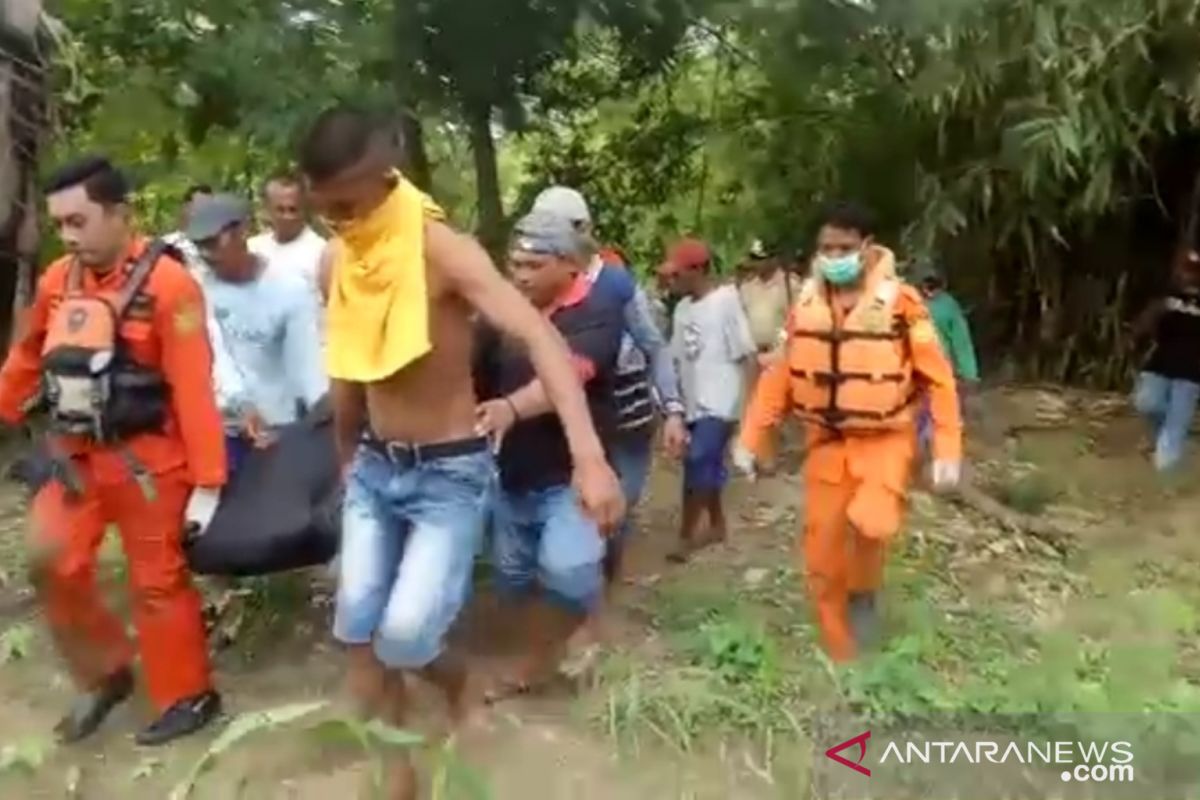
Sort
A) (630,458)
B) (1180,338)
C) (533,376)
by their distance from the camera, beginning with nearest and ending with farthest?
(533,376)
(630,458)
(1180,338)

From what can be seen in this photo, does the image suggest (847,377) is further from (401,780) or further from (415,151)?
(415,151)

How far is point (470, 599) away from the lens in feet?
18.5

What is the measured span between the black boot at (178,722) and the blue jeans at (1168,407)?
538 cm

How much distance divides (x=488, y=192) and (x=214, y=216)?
384cm

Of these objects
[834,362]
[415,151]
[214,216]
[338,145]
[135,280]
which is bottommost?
[834,362]

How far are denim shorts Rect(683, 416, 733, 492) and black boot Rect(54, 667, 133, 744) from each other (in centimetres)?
278

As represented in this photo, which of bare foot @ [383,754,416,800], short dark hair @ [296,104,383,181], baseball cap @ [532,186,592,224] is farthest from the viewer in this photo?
baseball cap @ [532,186,592,224]

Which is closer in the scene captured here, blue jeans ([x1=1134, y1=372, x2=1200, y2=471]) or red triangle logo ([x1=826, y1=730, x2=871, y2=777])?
red triangle logo ([x1=826, y1=730, x2=871, y2=777])

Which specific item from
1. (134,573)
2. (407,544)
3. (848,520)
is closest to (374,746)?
(407,544)

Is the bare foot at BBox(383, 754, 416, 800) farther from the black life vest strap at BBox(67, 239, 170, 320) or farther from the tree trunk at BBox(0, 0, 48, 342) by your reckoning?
the tree trunk at BBox(0, 0, 48, 342)

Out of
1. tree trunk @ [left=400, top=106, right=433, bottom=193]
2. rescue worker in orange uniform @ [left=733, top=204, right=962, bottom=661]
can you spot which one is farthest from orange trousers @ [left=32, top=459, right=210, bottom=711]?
rescue worker in orange uniform @ [left=733, top=204, right=962, bottom=661]

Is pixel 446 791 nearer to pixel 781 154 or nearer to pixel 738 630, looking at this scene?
pixel 738 630

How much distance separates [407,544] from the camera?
13.2 feet

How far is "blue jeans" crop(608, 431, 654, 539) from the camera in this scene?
217 inches
